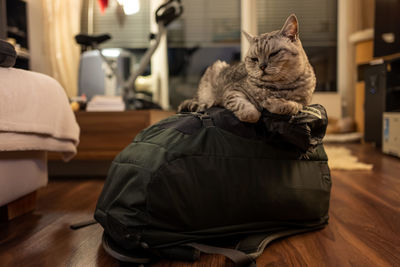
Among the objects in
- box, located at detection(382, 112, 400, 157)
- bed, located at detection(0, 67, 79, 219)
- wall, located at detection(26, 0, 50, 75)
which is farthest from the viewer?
wall, located at detection(26, 0, 50, 75)

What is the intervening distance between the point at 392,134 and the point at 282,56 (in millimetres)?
1972

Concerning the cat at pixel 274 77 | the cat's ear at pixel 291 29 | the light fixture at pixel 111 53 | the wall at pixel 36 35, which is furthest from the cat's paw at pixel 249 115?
the wall at pixel 36 35

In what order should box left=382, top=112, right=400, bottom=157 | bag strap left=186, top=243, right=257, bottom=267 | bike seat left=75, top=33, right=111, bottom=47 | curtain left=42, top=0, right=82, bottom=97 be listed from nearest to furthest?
1. bag strap left=186, top=243, right=257, bottom=267
2. bike seat left=75, top=33, right=111, bottom=47
3. box left=382, top=112, right=400, bottom=157
4. curtain left=42, top=0, right=82, bottom=97

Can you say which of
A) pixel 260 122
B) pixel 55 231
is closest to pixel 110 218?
pixel 55 231

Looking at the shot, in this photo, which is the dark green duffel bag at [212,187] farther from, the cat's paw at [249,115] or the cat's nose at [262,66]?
the cat's nose at [262,66]

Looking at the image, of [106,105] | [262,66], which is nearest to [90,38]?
[106,105]

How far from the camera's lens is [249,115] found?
0.81m

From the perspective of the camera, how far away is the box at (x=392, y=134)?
7.47ft

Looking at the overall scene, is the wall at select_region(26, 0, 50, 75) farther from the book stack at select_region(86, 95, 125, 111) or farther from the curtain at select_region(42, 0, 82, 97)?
the book stack at select_region(86, 95, 125, 111)

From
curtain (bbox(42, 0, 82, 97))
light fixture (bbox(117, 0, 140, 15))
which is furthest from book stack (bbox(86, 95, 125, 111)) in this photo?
light fixture (bbox(117, 0, 140, 15))

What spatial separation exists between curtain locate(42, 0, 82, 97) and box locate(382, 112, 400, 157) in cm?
271

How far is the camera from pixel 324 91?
3.68 metres

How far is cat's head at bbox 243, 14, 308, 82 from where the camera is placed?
854 mm

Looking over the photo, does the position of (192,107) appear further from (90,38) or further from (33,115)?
(90,38)
